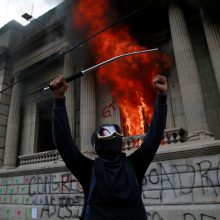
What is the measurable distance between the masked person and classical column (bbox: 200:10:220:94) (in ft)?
22.8

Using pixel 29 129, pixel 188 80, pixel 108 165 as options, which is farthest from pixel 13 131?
pixel 108 165

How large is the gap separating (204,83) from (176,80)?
120 cm

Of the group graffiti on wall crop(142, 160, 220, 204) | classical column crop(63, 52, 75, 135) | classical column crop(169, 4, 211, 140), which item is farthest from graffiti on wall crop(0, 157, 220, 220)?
classical column crop(63, 52, 75, 135)

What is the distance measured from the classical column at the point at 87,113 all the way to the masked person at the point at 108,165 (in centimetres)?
835

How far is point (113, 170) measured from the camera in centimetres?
178

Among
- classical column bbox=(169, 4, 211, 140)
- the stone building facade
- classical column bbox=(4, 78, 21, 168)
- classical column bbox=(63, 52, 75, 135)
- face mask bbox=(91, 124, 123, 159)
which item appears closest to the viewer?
face mask bbox=(91, 124, 123, 159)

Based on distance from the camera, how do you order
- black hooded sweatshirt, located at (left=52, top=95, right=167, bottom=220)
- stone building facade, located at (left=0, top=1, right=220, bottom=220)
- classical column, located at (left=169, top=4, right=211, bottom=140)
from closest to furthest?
black hooded sweatshirt, located at (left=52, top=95, right=167, bottom=220), stone building facade, located at (left=0, top=1, right=220, bottom=220), classical column, located at (left=169, top=4, right=211, bottom=140)

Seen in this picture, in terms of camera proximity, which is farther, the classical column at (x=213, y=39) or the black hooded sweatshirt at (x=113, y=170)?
the classical column at (x=213, y=39)

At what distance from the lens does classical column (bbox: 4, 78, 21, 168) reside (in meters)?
13.5

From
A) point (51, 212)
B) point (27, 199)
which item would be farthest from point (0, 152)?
point (51, 212)

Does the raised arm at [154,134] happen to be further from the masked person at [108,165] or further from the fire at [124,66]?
the fire at [124,66]

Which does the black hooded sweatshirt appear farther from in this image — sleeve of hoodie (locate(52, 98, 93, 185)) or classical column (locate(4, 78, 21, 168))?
classical column (locate(4, 78, 21, 168))

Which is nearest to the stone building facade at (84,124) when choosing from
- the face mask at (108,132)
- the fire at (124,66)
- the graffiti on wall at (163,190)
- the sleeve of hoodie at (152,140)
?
the graffiti on wall at (163,190)

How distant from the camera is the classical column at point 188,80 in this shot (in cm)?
792
